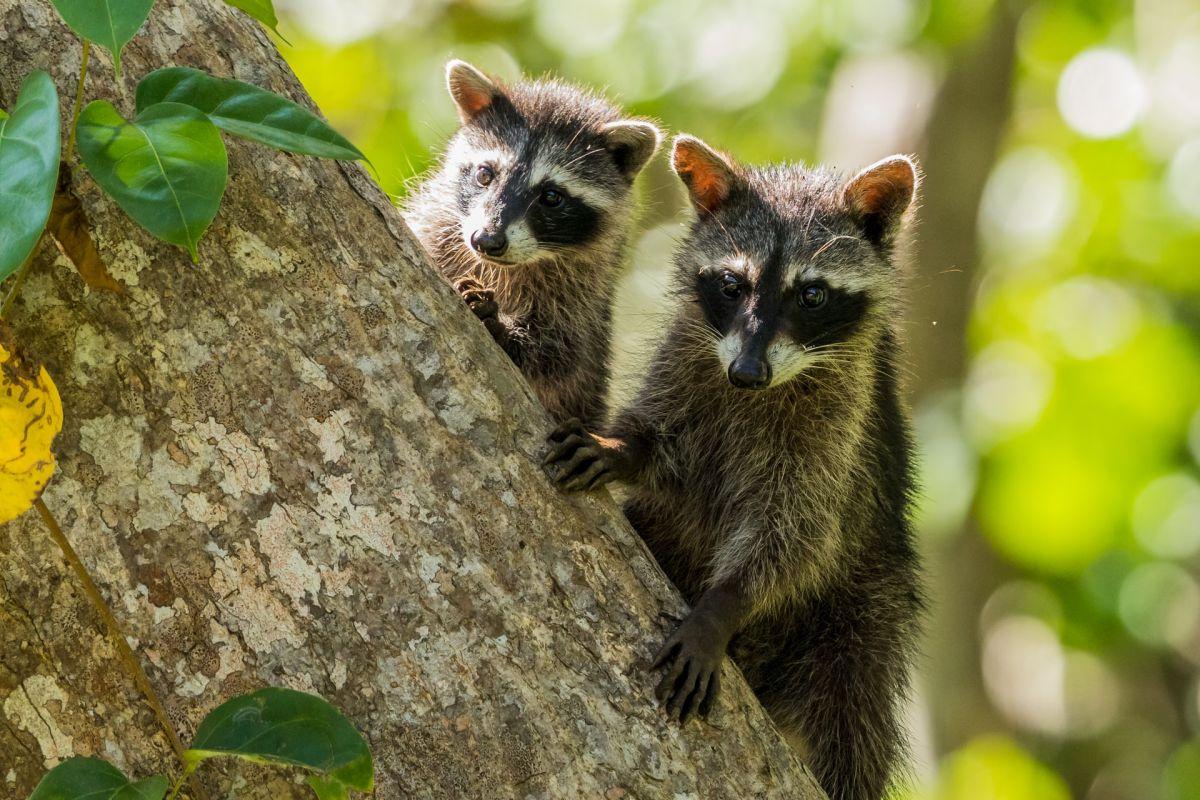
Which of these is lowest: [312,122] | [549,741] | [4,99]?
[549,741]

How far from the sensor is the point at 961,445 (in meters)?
6.04

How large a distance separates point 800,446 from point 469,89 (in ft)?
6.25

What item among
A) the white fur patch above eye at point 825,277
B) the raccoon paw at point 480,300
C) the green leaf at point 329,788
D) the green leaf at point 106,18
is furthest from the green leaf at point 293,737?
the white fur patch above eye at point 825,277

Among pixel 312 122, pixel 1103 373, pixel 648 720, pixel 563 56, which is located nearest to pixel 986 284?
pixel 1103 373

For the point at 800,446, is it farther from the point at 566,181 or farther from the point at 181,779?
the point at 181,779

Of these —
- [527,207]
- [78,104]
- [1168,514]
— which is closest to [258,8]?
[78,104]

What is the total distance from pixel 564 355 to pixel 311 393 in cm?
204

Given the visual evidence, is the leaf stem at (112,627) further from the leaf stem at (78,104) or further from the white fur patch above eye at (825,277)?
the white fur patch above eye at (825,277)

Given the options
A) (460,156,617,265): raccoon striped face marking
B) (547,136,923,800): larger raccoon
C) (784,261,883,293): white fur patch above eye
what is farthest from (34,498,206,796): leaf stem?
(460,156,617,265): raccoon striped face marking

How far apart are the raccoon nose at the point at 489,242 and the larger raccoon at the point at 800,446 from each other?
0.58 meters

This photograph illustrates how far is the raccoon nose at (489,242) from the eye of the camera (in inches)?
161

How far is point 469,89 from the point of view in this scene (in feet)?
15.5

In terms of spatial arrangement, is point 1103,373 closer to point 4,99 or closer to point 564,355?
point 564,355

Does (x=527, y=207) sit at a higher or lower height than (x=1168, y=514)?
higher
